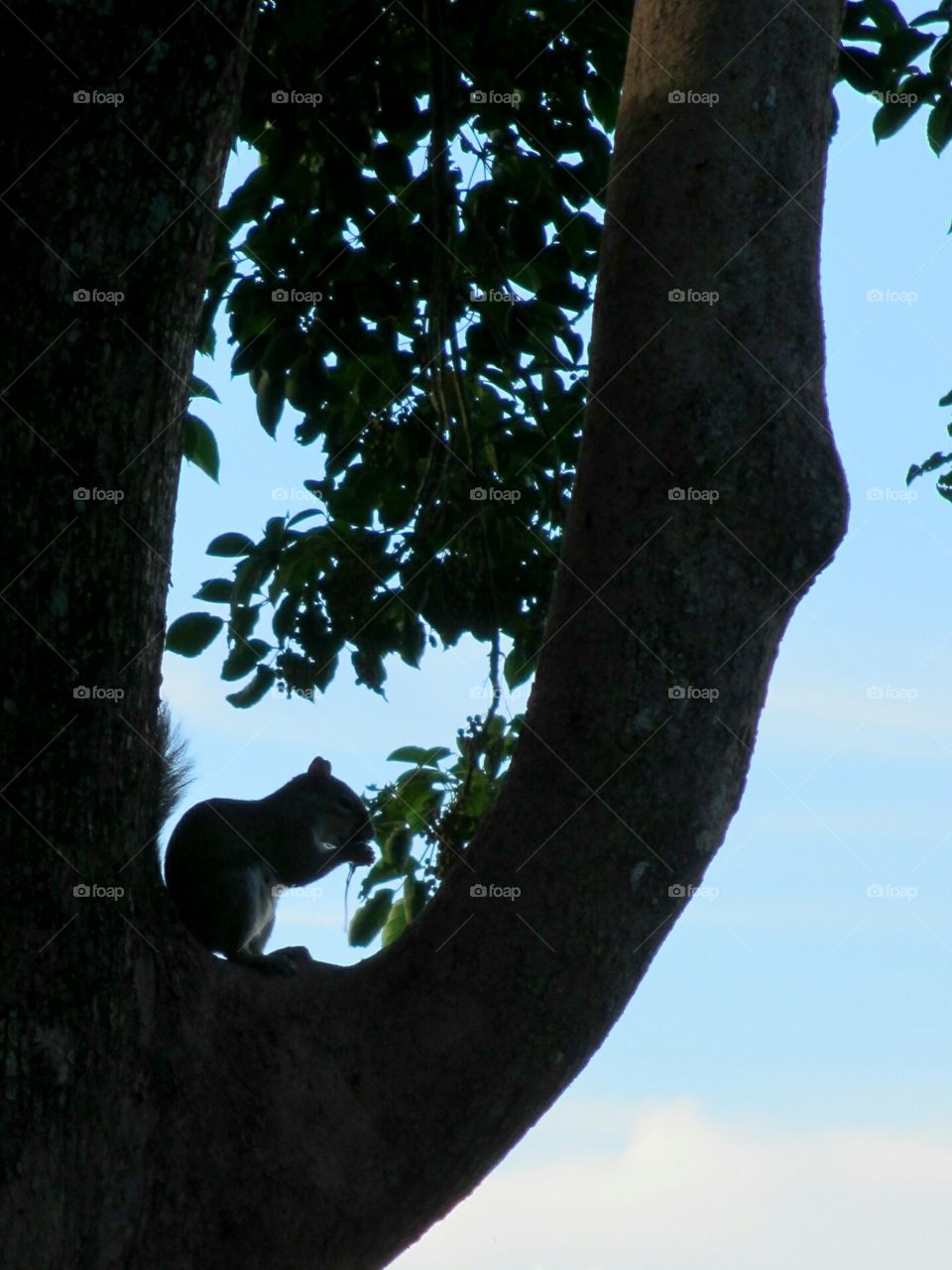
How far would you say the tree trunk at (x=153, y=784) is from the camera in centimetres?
231

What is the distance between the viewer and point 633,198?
2834 mm

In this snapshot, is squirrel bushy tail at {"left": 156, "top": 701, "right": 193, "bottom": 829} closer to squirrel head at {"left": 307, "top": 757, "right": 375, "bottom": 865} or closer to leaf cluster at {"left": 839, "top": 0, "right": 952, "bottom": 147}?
squirrel head at {"left": 307, "top": 757, "right": 375, "bottom": 865}

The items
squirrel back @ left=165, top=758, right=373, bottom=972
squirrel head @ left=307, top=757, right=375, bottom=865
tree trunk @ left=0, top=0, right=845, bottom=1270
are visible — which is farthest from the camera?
squirrel head @ left=307, top=757, right=375, bottom=865

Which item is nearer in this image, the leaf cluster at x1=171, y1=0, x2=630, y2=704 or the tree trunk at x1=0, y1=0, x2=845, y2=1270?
the tree trunk at x1=0, y1=0, x2=845, y2=1270

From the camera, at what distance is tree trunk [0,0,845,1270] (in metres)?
2.31

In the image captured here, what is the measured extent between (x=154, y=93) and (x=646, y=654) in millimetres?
1290

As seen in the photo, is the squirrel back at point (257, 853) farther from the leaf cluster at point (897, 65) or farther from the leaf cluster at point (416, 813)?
the leaf cluster at point (897, 65)

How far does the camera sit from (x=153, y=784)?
8.16 ft

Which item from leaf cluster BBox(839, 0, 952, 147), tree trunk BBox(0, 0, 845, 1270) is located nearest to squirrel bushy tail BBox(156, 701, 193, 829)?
tree trunk BBox(0, 0, 845, 1270)

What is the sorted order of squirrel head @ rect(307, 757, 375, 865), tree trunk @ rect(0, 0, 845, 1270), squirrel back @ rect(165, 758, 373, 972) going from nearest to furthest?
1. tree trunk @ rect(0, 0, 845, 1270)
2. squirrel back @ rect(165, 758, 373, 972)
3. squirrel head @ rect(307, 757, 375, 865)

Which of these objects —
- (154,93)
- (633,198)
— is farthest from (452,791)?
(154,93)

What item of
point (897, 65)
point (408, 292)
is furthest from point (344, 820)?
point (897, 65)

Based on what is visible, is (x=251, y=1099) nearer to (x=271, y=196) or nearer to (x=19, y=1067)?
(x=19, y=1067)

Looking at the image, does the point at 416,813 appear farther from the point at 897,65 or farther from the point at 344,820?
the point at 897,65
